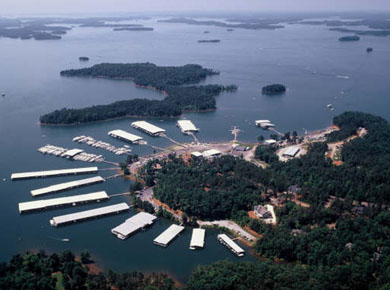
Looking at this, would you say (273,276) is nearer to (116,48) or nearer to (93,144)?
(93,144)

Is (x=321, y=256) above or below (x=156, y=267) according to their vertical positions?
above

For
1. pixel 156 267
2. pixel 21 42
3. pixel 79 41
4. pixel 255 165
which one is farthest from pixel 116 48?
pixel 156 267

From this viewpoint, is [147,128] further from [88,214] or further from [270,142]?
[88,214]

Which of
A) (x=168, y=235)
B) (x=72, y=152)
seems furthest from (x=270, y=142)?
(x=72, y=152)

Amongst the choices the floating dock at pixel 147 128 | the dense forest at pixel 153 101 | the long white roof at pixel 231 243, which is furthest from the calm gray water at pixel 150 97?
the dense forest at pixel 153 101

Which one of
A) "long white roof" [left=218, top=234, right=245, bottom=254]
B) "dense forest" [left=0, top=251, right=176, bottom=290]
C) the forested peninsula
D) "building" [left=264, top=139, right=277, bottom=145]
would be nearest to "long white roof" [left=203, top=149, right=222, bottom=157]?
the forested peninsula

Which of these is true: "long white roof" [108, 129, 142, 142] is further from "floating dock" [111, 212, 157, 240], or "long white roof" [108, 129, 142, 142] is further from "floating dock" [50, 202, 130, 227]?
"floating dock" [111, 212, 157, 240]

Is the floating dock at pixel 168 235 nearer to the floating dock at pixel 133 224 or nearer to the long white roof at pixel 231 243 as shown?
the floating dock at pixel 133 224

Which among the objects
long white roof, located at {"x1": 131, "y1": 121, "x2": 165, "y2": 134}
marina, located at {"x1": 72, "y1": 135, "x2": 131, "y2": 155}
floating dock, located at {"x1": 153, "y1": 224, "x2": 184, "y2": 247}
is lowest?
floating dock, located at {"x1": 153, "y1": 224, "x2": 184, "y2": 247}
